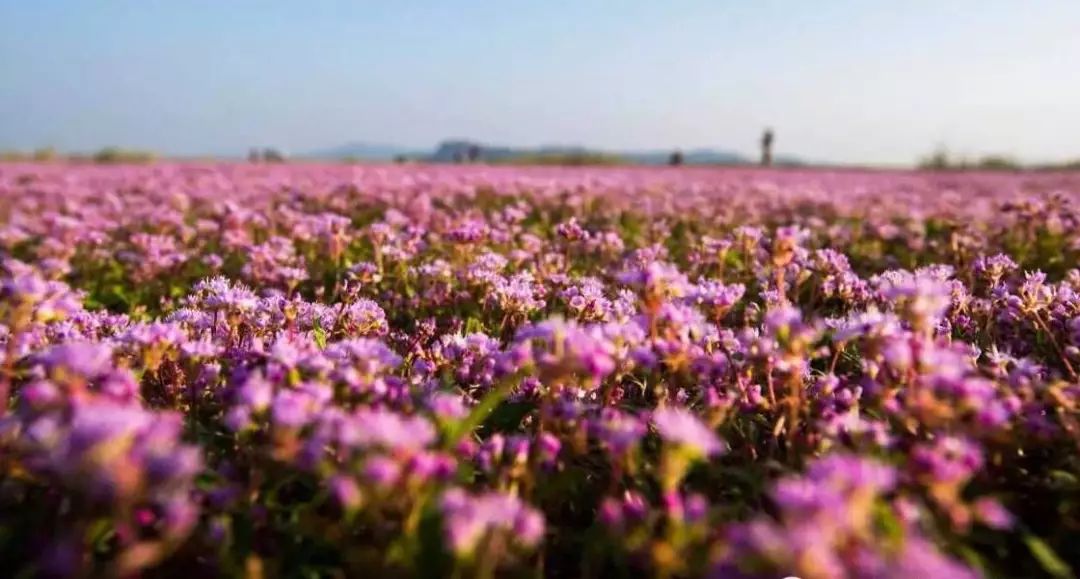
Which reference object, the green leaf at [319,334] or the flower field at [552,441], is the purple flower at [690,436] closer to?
the flower field at [552,441]

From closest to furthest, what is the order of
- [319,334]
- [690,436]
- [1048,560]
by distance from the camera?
[690,436] < [1048,560] < [319,334]

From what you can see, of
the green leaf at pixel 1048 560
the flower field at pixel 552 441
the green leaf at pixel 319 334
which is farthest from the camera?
the green leaf at pixel 319 334

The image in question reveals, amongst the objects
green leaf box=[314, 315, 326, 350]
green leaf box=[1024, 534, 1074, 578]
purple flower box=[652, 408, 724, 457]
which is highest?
purple flower box=[652, 408, 724, 457]

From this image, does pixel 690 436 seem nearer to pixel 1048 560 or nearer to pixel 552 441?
pixel 552 441

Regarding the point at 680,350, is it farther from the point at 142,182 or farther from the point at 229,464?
the point at 142,182

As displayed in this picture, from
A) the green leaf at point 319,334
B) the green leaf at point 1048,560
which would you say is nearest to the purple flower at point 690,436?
the green leaf at point 1048,560

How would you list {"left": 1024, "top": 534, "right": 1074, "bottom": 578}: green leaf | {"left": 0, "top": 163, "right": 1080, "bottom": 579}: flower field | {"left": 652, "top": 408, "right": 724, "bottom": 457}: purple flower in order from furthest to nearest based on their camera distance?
{"left": 1024, "top": 534, "right": 1074, "bottom": 578}: green leaf, {"left": 652, "top": 408, "right": 724, "bottom": 457}: purple flower, {"left": 0, "top": 163, "right": 1080, "bottom": 579}: flower field

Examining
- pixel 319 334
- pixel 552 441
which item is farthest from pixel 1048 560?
pixel 319 334

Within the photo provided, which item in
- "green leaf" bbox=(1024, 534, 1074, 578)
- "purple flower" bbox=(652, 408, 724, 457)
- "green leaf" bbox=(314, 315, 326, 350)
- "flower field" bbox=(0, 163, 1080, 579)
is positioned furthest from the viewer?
"green leaf" bbox=(314, 315, 326, 350)

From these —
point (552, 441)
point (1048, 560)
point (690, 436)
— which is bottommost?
point (1048, 560)

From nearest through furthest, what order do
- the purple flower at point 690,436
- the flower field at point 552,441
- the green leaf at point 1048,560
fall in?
the flower field at point 552,441 < the purple flower at point 690,436 < the green leaf at point 1048,560

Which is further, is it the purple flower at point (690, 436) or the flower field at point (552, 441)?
the purple flower at point (690, 436)

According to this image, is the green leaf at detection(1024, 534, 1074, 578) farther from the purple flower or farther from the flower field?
the purple flower

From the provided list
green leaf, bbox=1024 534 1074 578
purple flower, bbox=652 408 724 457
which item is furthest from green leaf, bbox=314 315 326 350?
green leaf, bbox=1024 534 1074 578
